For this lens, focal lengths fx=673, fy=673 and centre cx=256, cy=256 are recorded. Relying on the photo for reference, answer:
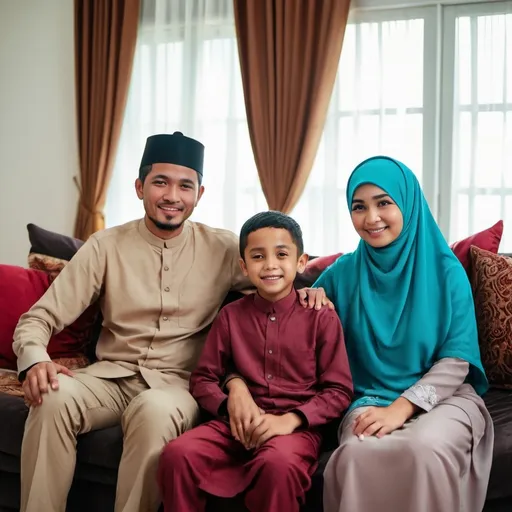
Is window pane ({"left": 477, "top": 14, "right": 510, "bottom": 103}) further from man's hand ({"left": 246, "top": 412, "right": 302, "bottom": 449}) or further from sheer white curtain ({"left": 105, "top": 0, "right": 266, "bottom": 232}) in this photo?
man's hand ({"left": 246, "top": 412, "right": 302, "bottom": 449})

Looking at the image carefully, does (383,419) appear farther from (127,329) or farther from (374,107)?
(374,107)

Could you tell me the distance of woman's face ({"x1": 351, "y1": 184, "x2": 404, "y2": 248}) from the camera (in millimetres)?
2018

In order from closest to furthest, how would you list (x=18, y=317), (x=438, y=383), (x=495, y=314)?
(x=438, y=383) → (x=495, y=314) → (x=18, y=317)

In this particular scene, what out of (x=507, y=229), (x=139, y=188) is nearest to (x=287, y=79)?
(x=507, y=229)

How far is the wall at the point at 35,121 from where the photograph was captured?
Result: 4.31m

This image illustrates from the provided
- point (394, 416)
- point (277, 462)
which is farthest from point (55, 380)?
point (394, 416)

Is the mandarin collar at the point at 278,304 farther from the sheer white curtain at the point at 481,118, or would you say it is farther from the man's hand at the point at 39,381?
the sheer white curtain at the point at 481,118

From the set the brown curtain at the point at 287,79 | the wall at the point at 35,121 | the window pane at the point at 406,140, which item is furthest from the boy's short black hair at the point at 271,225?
the wall at the point at 35,121

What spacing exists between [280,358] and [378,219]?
0.51 metres

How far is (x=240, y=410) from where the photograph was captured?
1835 millimetres

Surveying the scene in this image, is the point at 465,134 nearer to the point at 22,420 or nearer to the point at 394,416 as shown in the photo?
the point at 394,416

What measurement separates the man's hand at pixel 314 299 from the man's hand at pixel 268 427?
35 cm

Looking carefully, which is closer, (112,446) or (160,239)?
(112,446)

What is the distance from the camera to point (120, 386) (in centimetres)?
220
